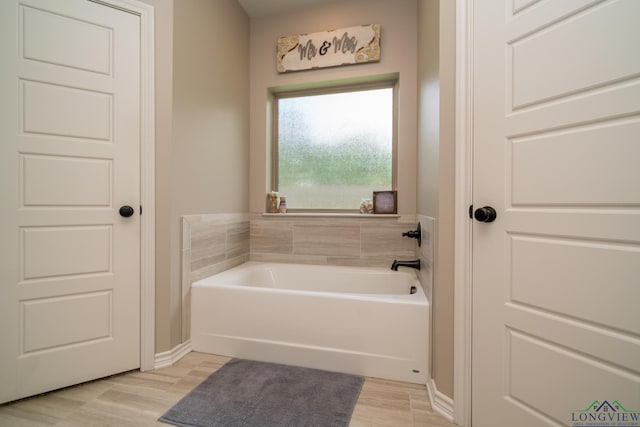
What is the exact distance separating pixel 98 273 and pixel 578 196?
2.26m

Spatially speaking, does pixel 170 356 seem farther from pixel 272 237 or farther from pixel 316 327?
pixel 272 237

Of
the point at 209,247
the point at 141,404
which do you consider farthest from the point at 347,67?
the point at 141,404

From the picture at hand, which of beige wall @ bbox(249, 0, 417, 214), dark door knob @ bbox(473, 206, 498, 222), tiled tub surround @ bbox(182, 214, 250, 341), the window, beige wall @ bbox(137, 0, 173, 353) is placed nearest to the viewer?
dark door knob @ bbox(473, 206, 498, 222)

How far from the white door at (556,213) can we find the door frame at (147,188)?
1.75 meters

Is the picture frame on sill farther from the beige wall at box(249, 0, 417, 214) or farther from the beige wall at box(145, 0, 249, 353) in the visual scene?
the beige wall at box(145, 0, 249, 353)

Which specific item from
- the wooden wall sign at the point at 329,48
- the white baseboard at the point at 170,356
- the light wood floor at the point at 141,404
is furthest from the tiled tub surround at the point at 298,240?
the wooden wall sign at the point at 329,48

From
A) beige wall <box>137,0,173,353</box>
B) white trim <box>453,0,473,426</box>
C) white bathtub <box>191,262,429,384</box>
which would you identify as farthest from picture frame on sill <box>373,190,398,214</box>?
beige wall <box>137,0,173,353</box>

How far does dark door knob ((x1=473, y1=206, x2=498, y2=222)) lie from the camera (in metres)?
1.13

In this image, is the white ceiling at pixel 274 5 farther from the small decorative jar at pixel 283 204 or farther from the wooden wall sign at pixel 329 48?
the small decorative jar at pixel 283 204

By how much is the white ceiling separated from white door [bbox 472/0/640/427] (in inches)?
70.2

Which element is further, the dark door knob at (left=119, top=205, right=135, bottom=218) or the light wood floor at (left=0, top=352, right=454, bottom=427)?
the dark door knob at (left=119, top=205, right=135, bottom=218)

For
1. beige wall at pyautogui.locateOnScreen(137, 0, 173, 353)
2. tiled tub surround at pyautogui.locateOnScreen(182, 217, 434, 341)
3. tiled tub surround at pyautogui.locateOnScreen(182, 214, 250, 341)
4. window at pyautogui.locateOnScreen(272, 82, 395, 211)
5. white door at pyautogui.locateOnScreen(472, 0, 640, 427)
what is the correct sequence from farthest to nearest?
window at pyautogui.locateOnScreen(272, 82, 395, 211) → tiled tub surround at pyautogui.locateOnScreen(182, 217, 434, 341) → tiled tub surround at pyautogui.locateOnScreen(182, 214, 250, 341) → beige wall at pyautogui.locateOnScreen(137, 0, 173, 353) → white door at pyautogui.locateOnScreen(472, 0, 640, 427)

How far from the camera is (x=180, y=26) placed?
5.72 ft

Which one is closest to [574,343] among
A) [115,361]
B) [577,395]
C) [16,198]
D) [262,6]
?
[577,395]
